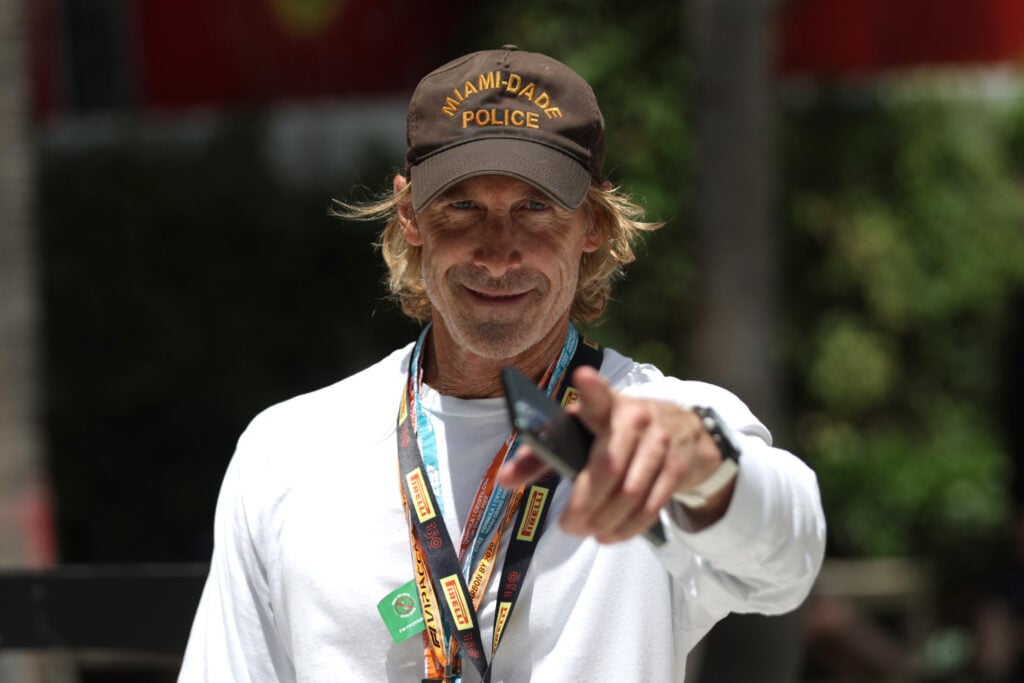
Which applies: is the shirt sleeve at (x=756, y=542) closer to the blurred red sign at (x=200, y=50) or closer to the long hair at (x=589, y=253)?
the long hair at (x=589, y=253)

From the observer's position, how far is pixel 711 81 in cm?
747

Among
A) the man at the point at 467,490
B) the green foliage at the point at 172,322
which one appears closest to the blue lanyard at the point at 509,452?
the man at the point at 467,490

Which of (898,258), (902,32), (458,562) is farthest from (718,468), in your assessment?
(902,32)

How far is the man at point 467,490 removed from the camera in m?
2.50

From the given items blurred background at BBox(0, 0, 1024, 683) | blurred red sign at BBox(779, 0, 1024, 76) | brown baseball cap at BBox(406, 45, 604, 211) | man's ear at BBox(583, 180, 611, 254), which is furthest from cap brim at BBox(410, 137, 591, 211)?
blurred red sign at BBox(779, 0, 1024, 76)

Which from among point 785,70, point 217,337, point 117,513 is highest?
point 785,70

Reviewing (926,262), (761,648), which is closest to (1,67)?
(761,648)

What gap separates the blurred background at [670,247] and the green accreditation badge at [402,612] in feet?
15.9

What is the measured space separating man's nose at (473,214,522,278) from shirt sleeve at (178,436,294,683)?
575 millimetres

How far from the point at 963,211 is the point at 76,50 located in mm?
6187

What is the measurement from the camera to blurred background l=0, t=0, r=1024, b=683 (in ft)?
26.6

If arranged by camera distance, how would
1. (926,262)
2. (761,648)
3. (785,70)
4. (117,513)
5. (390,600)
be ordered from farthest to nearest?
(785,70) < (926,262) < (117,513) < (761,648) < (390,600)

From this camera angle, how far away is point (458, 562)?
8.34ft

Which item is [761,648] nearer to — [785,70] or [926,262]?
[926,262]
